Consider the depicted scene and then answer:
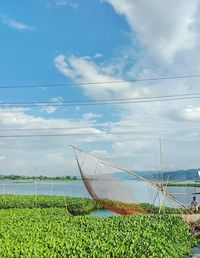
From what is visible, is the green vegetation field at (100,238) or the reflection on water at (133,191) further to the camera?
the reflection on water at (133,191)

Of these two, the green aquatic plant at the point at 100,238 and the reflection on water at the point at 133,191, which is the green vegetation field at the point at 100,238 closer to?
the green aquatic plant at the point at 100,238

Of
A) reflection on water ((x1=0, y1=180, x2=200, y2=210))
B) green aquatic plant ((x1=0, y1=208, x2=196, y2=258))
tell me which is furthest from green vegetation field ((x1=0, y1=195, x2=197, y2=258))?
reflection on water ((x1=0, y1=180, x2=200, y2=210))

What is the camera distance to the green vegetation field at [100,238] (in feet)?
27.4

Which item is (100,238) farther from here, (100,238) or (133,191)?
(133,191)

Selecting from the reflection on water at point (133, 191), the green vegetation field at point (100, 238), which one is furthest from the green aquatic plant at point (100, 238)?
the reflection on water at point (133, 191)

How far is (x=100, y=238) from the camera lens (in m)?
9.91

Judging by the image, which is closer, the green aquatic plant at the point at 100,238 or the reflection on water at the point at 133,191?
the green aquatic plant at the point at 100,238

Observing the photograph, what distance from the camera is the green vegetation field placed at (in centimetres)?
835

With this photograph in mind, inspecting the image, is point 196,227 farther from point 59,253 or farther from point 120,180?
point 59,253

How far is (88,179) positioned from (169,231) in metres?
5.76

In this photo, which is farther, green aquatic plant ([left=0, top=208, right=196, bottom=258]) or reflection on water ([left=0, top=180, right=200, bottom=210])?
reflection on water ([left=0, top=180, right=200, bottom=210])

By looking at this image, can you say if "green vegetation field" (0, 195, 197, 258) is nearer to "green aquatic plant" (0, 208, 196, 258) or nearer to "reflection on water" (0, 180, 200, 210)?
"green aquatic plant" (0, 208, 196, 258)

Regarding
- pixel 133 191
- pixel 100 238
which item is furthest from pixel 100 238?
pixel 133 191

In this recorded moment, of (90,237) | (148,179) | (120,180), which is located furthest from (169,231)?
(120,180)
